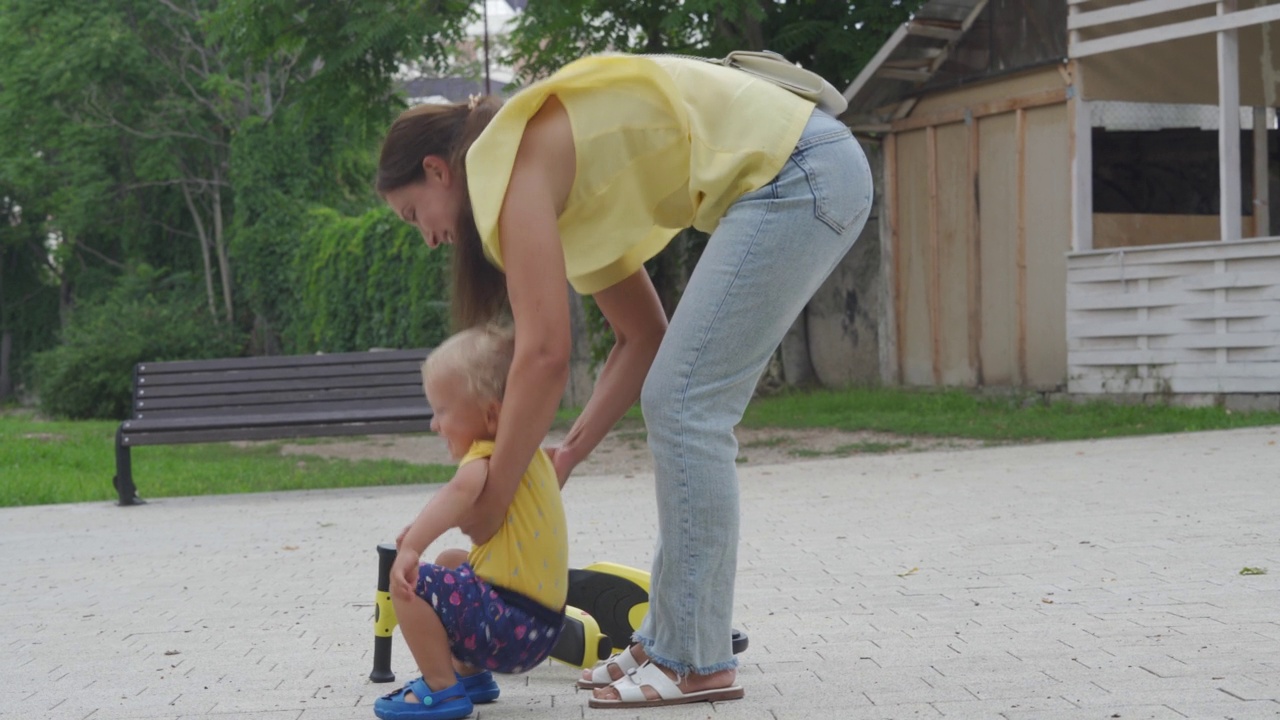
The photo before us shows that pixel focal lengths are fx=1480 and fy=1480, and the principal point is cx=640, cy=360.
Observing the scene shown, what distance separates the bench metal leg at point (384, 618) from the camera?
3.27 meters

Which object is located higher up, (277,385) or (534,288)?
(534,288)

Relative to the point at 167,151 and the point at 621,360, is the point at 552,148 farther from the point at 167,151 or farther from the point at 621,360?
the point at 167,151

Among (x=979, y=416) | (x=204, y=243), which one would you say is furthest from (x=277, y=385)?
(x=204, y=243)

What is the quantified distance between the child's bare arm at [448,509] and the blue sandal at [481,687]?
0.42 metres

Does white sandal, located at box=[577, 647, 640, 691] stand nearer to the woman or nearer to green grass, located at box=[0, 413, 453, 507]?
the woman

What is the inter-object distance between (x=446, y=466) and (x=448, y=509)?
313 inches

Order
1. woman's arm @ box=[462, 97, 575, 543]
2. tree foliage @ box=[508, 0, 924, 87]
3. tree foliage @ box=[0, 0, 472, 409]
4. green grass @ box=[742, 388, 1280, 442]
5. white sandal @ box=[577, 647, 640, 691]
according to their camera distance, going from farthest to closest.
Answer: tree foliage @ box=[0, 0, 472, 409]
tree foliage @ box=[508, 0, 924, 87]
green grass @ box=[742, 388, 1280, 442]
white sandal @ box=[577, 647, 640, 691]
woman's arm @ box=[462, 97, 575, 543]

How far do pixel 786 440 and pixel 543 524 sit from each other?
843 centimetres

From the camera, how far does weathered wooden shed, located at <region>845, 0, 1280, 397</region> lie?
1147cm

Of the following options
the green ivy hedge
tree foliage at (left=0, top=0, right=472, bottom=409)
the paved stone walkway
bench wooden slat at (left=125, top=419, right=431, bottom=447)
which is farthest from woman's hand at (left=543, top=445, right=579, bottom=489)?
tree foliage at (left=0, top=0, right=472, bottom=409)

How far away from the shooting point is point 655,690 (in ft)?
10.3

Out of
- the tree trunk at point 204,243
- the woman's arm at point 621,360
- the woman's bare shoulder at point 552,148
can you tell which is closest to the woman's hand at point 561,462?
the woman's arm at point 621,360

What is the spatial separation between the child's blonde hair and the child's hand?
0.37 m

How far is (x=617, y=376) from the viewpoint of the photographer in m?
3.53
